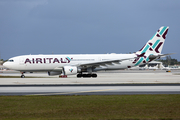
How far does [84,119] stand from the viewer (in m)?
10.1

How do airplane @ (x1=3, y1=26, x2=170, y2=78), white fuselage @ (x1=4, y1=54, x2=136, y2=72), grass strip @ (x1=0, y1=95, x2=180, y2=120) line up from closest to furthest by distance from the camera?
grass strip @ (x1=0, y1=95, x2=180, y2=120), airplane @ (x1=3, y1=26, x2=170, y2=78), white fuselage @ (x1=4, y1=54, x2=136, y2=72)

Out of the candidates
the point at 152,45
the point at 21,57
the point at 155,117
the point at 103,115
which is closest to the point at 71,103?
the point at 103,115

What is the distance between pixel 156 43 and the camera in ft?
148

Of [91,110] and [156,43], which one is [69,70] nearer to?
[156,43]

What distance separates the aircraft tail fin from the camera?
45000mm

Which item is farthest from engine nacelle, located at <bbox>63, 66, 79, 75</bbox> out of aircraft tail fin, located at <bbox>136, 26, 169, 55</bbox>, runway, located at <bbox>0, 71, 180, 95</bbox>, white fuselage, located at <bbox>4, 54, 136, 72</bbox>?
aircraft tail fin, located at <bbox>136, 26, 169, 55</bbox>

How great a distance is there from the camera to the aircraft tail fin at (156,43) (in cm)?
4500

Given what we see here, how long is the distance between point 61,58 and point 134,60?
12.3 m

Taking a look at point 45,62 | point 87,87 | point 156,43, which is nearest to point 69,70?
point 45,62

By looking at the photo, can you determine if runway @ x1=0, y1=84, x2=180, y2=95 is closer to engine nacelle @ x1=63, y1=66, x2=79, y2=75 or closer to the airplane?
engine nacelle @ x1=63, y1=66, x2=79, y2=75

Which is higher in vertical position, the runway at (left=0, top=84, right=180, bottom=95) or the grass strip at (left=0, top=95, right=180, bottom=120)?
the runway at (left=0, top=84, right=180, bottom=95)

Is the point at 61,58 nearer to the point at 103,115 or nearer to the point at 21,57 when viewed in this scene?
the point at 21,57

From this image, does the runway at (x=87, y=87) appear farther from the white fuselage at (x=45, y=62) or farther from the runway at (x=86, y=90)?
the white fuselage at (x=45, y=62)

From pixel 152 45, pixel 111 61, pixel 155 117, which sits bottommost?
pixel 155 117
